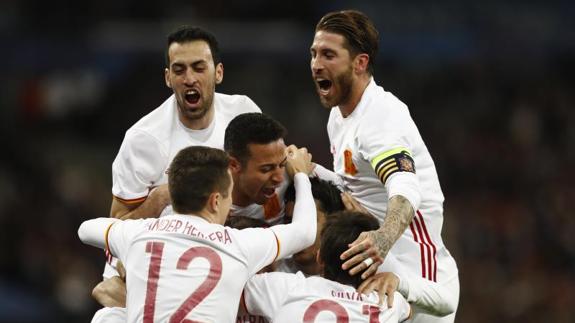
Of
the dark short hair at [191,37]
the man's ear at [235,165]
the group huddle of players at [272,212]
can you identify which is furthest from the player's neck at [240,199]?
the dark short hair at [191,37]

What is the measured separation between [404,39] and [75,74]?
17.7 feet

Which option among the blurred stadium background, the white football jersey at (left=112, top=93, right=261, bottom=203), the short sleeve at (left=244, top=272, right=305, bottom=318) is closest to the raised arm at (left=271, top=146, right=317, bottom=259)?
the short sleeve at (left=244, top=272, right=305, bottom=318)

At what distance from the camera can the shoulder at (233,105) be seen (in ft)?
22.5

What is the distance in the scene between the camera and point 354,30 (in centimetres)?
656

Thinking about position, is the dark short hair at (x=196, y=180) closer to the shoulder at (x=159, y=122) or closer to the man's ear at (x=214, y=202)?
the man's ear at (x=214, y=202)

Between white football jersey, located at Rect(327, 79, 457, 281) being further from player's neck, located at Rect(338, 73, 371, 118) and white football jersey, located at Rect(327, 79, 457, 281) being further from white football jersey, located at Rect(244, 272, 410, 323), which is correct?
white football jersey, located at Rect(244, 272, 410, 323)

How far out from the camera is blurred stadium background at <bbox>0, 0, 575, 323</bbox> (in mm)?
17422

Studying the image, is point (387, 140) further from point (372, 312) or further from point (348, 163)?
point (372, 312)

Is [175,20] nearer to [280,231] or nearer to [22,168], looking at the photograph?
[22,168]

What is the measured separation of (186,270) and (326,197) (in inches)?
51.8

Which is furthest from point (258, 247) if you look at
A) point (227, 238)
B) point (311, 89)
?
point (311, 89)

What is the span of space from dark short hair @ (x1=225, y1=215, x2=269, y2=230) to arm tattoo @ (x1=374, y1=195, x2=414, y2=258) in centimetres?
83

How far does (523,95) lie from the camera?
1945 cm

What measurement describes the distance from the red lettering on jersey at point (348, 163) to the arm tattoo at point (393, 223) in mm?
594
